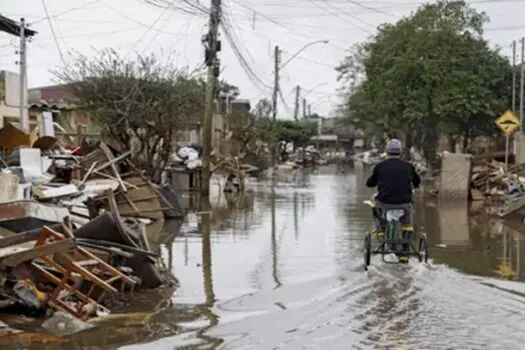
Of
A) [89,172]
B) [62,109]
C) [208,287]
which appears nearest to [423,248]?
[208,287]

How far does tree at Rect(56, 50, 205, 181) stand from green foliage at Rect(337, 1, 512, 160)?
24708 millimetres

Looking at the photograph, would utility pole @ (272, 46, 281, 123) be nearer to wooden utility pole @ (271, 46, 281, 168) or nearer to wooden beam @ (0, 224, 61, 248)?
wooden utility pole @ (271, 46, 281, 168)

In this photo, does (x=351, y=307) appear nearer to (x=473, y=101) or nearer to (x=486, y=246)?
(x=486, y=246)

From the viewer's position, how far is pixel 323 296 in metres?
11.1

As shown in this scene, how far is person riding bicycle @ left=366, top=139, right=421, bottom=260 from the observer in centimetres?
1280

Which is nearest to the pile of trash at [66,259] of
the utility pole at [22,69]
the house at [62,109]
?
the utility pole at [22,69]

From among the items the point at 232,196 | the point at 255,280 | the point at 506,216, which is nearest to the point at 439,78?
the point at 232,196

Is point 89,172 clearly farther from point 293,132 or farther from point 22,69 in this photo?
point 293,132

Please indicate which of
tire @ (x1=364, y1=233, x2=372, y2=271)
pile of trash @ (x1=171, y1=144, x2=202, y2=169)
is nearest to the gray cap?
tire @ (x1=364, y1=233, x2=372, y2=271)

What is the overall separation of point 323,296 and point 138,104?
17209 millimetres

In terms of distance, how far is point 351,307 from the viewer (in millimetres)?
10227

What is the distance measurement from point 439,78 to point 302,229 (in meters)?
32.8

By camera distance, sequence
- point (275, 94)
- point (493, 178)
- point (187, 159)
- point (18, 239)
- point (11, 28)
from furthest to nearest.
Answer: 1. point (275, 94)
2. point (187, 159)
3. point (493, 178)
4. point (11, 28)
5. point (18, 239)

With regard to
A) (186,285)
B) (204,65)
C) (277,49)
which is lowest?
(186,285)
